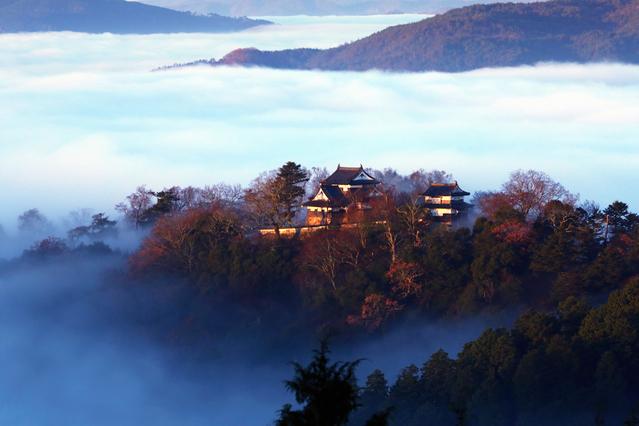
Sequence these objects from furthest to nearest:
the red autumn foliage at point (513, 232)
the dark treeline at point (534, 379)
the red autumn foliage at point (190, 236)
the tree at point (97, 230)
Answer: the tree at point (97, 230) < the red autumn foliage at point (190, 236) < the red autumn foliage at point (513, 232) < the dark treeline at point (534, 379)

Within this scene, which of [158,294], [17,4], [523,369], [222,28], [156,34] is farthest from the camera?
[222,28]

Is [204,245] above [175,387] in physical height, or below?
above

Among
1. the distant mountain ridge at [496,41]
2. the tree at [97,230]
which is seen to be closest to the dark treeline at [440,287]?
the tree at [97,230]

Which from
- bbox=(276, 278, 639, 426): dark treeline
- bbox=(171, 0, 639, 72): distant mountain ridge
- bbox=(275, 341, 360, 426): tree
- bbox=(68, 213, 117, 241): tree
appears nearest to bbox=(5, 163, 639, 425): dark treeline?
bbox=(276, 278, 639, 426): dark treeline

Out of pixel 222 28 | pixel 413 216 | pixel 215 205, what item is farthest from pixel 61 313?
pixel 222 28

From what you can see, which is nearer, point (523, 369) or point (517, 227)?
point (523, 369)

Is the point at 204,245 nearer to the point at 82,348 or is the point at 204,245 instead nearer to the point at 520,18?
the point at 82,348

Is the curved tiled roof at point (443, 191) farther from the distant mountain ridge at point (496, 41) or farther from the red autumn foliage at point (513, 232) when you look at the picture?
the distant mountain ridge at point (496, 41)
